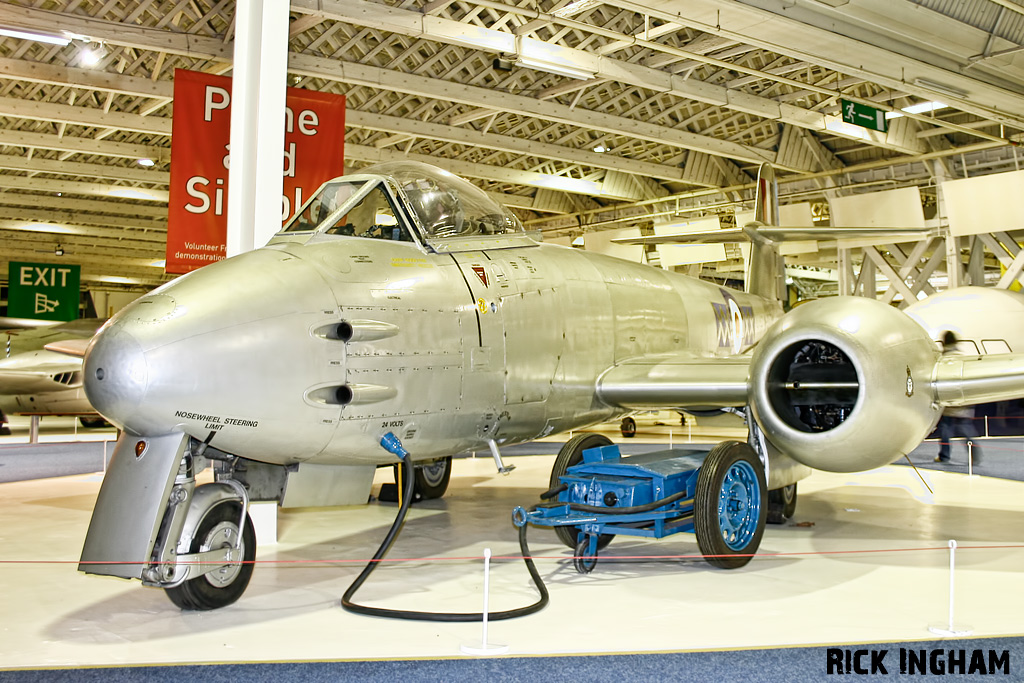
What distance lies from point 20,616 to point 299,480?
1.69m

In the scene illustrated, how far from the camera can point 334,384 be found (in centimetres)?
515

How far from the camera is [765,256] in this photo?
39.5ft

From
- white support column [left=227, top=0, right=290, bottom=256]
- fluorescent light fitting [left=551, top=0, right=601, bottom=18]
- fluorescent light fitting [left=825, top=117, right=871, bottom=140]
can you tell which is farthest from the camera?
fluorescent light fitting [left=825, top=117, right=871, bottom=140]

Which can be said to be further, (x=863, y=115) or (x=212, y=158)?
(x=863, y=115)

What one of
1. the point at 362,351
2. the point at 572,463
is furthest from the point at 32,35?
the point at 572,463

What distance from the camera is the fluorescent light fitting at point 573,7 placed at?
1162 cm

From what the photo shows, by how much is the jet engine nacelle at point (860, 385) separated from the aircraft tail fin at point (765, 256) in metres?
5.16

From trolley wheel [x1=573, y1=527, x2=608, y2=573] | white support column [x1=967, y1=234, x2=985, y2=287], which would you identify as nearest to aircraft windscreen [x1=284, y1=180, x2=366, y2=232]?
trolley wheel [x1=573, y1=527, x2=608, y2=573]

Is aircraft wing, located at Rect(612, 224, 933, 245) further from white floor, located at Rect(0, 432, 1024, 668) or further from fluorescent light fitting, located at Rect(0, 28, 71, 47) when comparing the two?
fluorescent light fitting, located at Rect(0, 28, 71, 47)

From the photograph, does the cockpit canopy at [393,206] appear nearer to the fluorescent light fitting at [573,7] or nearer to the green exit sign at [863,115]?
the fluorescent light fitting at [573,7]

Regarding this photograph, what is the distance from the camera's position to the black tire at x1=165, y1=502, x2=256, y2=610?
4.93 m

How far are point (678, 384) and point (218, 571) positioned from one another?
12.6ft

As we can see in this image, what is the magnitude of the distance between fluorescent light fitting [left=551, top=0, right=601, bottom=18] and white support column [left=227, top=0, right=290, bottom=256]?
5673 millimetres

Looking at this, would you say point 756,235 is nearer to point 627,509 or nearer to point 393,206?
point 627,509
